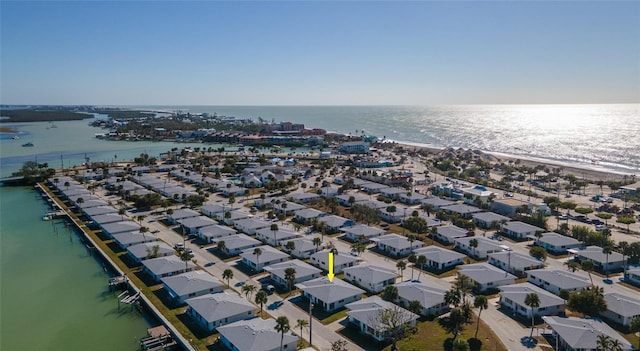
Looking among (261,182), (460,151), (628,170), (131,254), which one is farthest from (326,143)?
(131,254)

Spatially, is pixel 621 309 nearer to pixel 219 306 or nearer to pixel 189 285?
pixel 219 306

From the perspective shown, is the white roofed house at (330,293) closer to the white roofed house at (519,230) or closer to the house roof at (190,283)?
the house roof at (190,283)

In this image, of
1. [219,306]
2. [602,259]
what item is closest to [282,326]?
[219,306]

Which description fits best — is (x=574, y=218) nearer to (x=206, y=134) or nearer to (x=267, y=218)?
(x=267, y=218)

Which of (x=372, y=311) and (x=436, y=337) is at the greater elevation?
(x=372, y=311)

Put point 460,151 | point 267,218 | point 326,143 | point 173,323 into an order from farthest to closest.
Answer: point 326,143, point 460,151, point 267,218, point 173,323

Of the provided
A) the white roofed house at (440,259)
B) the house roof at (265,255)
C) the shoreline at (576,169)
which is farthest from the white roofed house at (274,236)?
the shoreline at (576,169)
